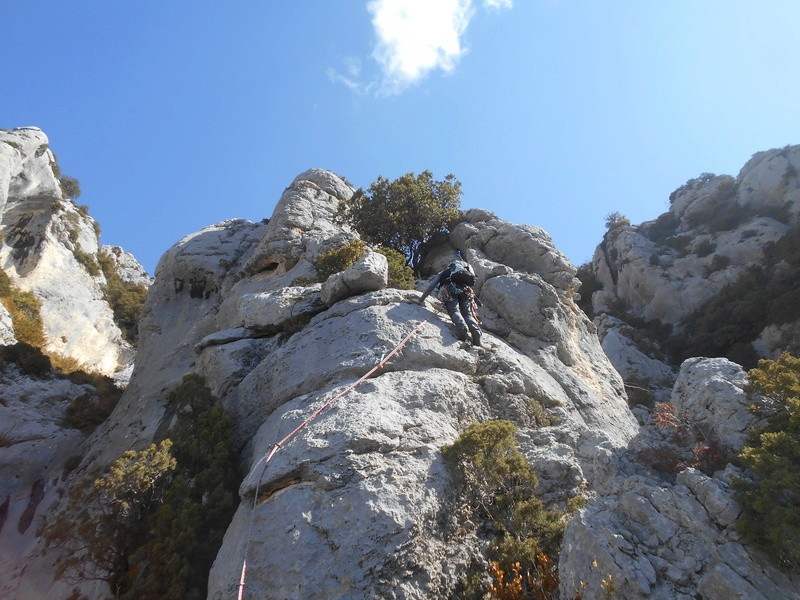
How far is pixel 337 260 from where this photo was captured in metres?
15.3

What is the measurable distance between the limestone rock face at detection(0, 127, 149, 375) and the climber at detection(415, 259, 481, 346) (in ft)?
72.0

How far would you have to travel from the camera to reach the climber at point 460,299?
448 inches

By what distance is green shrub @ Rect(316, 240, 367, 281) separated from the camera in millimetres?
15195

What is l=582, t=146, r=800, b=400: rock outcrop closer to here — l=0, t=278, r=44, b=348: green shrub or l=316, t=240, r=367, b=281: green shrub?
l=316, t=240, r=367, b=281: green shrub

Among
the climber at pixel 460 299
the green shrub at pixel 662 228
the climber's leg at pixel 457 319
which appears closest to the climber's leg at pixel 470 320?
the climber at pixel 460 299

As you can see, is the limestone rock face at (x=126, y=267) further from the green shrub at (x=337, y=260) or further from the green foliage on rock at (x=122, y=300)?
the green shrub at (x=337, y=260)

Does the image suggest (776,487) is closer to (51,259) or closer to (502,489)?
(502,489)

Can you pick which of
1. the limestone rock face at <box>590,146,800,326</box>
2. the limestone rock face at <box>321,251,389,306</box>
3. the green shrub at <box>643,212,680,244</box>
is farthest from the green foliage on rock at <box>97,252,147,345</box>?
the green shrub at <box>643,212,680,244</box>

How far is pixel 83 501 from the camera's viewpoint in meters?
8.11

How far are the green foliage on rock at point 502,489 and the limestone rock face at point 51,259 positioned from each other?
2446 cm

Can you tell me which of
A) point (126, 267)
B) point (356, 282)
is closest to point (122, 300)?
point (126, 267)

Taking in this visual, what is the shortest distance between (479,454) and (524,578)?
1.86 metres

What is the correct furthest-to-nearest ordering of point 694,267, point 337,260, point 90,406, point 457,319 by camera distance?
point 694,267, point 90,406, point 337,260, point 457,319

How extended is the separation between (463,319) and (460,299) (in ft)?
2.00
